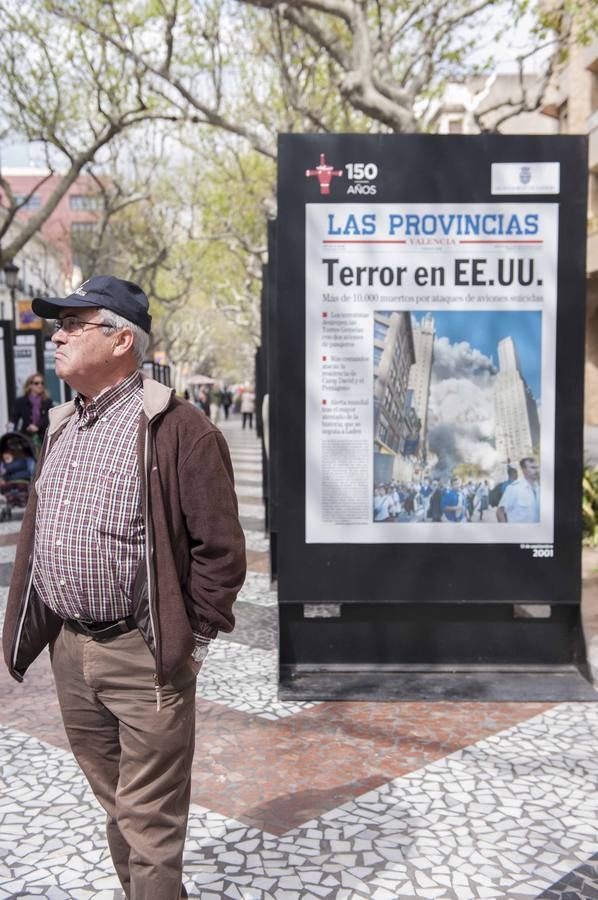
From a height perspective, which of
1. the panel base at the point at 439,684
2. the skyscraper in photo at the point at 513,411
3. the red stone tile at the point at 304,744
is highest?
the skyscraper in photo at the point at 513,411

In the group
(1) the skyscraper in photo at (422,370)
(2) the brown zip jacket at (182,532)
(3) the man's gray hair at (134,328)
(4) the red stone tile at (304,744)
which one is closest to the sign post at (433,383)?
(1) the skyscraper in photo at (422,370)

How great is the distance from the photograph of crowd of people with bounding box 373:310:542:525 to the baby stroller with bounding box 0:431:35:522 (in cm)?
716

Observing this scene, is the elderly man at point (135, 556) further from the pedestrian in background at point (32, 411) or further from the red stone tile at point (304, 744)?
the pedestrian in background at point (32, 411)

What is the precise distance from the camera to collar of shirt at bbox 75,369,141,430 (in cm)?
259

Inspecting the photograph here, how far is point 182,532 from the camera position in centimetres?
254

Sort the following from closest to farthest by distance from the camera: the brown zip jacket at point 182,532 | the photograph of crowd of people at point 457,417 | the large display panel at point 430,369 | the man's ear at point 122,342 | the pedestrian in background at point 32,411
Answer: the brown zip jacket at point 182,532 < the man's ear at point 122,342 < the large display panel at point 430,369 < the photograph of crowd of people at point 457,417 < the pedestrian in background at point 32,411

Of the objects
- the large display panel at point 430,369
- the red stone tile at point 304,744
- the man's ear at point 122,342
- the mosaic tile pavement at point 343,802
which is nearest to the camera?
the man's ear at point 122,342

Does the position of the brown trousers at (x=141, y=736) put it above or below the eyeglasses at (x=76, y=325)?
below

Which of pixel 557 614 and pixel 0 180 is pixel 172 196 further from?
pixel 557 614

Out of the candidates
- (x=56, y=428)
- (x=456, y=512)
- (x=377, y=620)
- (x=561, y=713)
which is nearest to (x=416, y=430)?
(x=456, y=512)

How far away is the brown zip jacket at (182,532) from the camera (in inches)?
96.8

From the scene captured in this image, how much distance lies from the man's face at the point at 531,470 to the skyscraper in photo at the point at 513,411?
5cm

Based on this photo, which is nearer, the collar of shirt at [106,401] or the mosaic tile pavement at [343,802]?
the collar of shirt at [106,401]

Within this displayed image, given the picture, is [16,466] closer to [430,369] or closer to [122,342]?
[430,369]
